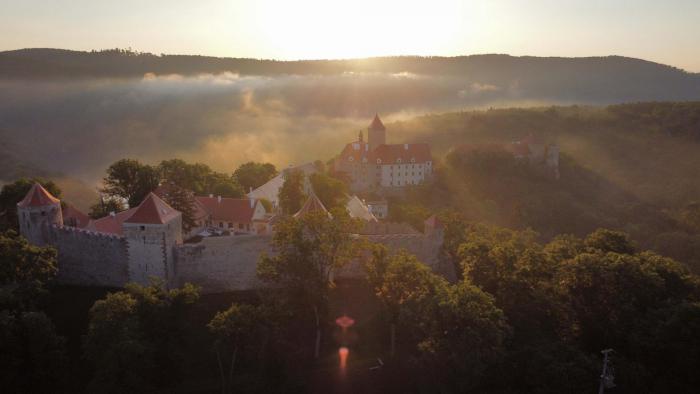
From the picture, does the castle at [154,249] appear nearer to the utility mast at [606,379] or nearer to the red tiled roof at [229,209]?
the red tiled roof at [229,209]

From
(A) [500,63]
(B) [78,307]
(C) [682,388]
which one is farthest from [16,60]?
(A) [500,63]

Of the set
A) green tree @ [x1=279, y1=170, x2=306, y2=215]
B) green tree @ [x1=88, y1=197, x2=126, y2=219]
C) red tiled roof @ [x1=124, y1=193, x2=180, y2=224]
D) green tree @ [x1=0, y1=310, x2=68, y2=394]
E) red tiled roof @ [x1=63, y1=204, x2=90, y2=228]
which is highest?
red tiled roof @ [x1=124, y1=193, x2=180, y2=224]

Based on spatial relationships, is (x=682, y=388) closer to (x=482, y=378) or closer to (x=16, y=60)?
(x=482, y=378)

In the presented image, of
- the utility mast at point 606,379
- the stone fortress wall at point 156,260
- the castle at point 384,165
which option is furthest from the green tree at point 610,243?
the castle at point 384,165

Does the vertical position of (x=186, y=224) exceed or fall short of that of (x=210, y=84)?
it falls short

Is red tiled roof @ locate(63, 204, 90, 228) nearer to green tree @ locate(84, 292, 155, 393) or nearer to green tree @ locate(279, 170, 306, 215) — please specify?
green tree @ locate(279, 170, 306, 215)

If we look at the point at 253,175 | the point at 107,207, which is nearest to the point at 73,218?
the point at 107,207

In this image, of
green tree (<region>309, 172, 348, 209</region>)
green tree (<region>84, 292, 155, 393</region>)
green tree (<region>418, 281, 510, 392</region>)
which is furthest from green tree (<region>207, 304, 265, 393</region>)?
green tree (<region>309, 172, 348, 209</region>)

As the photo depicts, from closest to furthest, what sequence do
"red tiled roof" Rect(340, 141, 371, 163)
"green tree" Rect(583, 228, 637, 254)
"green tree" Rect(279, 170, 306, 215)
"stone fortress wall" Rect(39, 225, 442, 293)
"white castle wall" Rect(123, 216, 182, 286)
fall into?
"white castle wall" Rect(123, 216, 182, 286) → "stone fortress wall" Rect(39, 225, 442, 293) → "green tree" Rect(583, 228, 637, 254) → "green tree" Rect(279, 170, 306, 215) → "red tiled roof" Rect(340, 141, 371, 163)
